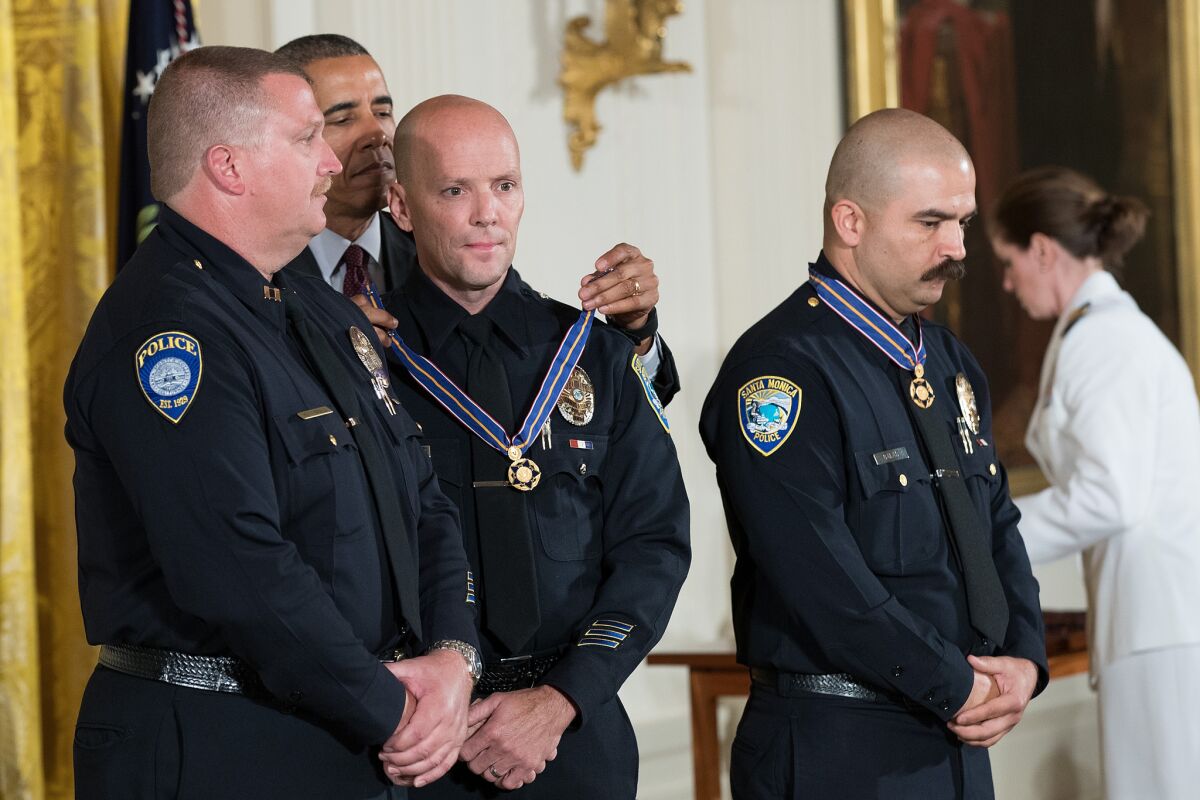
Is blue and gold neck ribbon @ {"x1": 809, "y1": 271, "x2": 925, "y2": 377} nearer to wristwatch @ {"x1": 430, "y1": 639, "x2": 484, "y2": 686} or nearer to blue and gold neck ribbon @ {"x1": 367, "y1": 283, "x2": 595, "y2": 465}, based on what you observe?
blue and gold neck ribbon @ {"x1": 367, "y1": 283, "x2": 595, "y2": 465}

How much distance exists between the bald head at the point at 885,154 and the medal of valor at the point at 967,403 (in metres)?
0.43

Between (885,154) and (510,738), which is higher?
(885,154)

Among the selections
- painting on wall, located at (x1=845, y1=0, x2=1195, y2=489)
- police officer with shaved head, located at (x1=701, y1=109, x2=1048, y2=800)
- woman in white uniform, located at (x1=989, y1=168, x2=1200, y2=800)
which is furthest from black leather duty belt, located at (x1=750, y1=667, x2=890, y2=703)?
painting on wall, located at (x1=845, y1=0, x2=1195, y2=489)

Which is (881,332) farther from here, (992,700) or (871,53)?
(871,53)

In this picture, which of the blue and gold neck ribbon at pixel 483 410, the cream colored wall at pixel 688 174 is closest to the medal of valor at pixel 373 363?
the blue and gold neck ribbon at pixel 483 410

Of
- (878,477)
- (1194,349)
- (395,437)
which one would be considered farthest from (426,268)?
(1194,349)

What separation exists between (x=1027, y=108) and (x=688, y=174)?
2202 mm

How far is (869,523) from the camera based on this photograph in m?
2.73

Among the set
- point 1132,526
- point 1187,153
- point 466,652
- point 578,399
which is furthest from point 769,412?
point 1187,153

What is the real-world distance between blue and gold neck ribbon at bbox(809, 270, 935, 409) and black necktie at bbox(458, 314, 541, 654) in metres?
0.68

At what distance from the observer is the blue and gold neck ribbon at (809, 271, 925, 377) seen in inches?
113

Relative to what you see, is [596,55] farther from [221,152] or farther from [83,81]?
[221,152]

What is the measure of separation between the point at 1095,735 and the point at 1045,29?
3319 millimetres

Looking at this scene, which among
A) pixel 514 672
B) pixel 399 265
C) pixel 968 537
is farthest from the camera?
pixel 399 265
